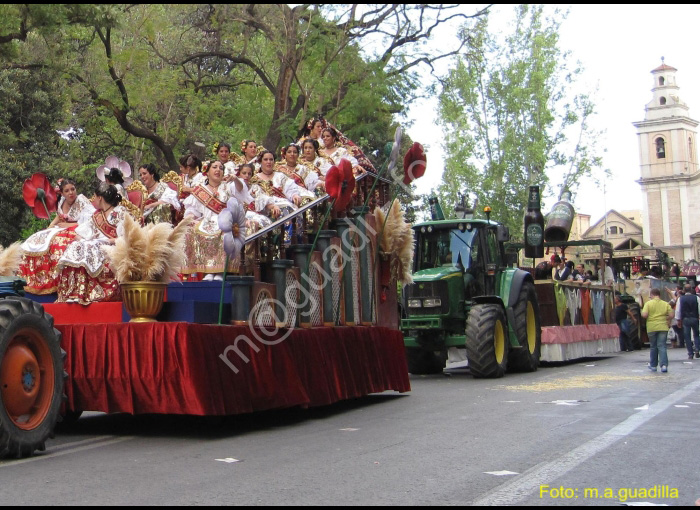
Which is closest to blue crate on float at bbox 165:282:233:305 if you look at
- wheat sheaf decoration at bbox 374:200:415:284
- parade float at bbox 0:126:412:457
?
parade float at bbox 0:126:412:457

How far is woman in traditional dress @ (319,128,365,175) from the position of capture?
41.0ft

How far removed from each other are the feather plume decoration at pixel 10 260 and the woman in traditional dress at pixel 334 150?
4.41 metres

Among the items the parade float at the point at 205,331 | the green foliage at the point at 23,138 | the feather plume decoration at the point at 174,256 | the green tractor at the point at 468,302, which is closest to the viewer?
the parade float at the point at 205,331

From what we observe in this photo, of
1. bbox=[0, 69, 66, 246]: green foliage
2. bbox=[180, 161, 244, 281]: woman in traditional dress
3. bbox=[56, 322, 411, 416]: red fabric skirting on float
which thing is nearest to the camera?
bbox=[56, 322, 411, 416]: red fabric skirting on float

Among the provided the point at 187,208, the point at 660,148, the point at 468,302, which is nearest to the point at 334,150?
the point at 187,208

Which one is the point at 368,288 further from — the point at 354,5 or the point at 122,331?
the point at 354,5

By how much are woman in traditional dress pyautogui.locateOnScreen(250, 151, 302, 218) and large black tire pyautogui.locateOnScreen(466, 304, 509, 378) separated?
5.22 metres

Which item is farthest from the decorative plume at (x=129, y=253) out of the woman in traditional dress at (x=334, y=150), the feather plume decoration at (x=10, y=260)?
the woman in traditional dress at (x=334, y=150)

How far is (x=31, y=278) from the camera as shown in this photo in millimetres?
9484

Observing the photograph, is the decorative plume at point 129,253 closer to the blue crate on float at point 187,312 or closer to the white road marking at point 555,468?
the blue crate on float at point 187,312

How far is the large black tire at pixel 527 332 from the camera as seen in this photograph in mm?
17156

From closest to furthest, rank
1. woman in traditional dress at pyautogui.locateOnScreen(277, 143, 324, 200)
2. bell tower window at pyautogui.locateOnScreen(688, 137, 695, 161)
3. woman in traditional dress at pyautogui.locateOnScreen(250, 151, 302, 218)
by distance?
woman in traditional dress at pyautogui.locateOnScreen(250, 151, 302, 218)
woman in traditional dress at pyautogui.locateOnScreen(277, 143, 324, 200)
bell tower window at pyautogui.locateOnScreen(688, 137, 695, 161)

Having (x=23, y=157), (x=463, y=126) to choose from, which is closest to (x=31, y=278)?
(x=23, y=157)

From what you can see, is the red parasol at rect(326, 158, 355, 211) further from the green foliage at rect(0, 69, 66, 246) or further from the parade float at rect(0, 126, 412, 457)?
the green foliage at rect(0, 69, 66, 246)
